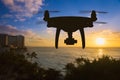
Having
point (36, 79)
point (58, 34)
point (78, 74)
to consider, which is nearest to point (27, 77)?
point (36, 79)

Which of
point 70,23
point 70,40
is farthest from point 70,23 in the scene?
point 70,40

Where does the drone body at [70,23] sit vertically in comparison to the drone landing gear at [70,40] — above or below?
above

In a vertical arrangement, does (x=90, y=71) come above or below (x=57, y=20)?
below

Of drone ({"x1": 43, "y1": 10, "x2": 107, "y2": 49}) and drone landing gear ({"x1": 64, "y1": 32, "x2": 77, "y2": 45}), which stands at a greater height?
drone ({"x1": 43, "y1": 10, "x2": 107, "y2": 49})

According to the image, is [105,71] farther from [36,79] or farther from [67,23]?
[67,23]

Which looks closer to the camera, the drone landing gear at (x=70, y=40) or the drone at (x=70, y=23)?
the drone at (x=70, y=23)

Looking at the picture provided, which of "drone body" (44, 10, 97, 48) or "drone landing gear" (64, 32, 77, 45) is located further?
"drone landing gear" (64, 32, 77, 45)
